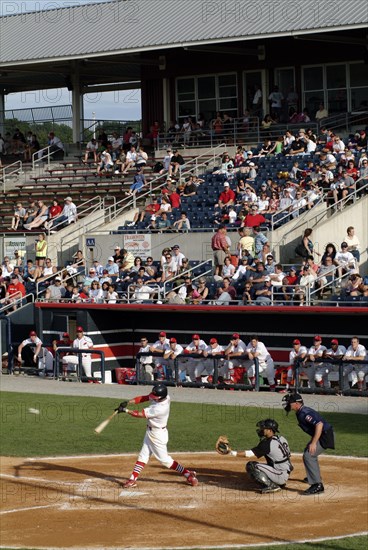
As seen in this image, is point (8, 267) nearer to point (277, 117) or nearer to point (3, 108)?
point (277, 117)

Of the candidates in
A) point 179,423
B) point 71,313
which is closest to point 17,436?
point 179,423

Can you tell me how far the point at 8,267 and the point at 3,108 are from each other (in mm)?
19969

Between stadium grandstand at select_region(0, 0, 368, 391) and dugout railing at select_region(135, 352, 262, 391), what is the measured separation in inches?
15.0

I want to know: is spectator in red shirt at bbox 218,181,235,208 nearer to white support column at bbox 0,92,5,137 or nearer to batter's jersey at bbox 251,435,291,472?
batter's jersey at bbox 251,435,291,472

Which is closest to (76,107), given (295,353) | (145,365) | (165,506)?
(145,365)

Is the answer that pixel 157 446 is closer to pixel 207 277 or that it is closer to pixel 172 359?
pixel 172 359

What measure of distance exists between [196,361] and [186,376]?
1.71 feet

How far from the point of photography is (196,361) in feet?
90.5

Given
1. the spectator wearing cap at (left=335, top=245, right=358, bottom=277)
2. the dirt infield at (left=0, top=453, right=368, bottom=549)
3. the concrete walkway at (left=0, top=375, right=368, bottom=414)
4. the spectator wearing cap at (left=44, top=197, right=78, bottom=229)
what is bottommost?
the dirt infield at (left=0, top=453, right=368, bottom=549)

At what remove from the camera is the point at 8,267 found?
112ft

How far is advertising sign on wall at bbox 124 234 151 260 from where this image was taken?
33.0 meters

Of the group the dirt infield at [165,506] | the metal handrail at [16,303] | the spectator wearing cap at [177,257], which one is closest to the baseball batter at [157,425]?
the dirt infield at [165,506]

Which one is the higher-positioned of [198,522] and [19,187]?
[19,187]

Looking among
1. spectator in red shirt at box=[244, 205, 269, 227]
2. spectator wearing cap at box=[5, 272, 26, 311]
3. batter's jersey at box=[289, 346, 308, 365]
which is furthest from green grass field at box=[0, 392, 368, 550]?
spectator in red shirt at box=[244, 205, 269, 227]
